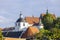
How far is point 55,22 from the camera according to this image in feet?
360

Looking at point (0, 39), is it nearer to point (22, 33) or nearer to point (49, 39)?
point (49, 39)

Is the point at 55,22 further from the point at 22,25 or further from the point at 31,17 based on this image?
the point at 31,17

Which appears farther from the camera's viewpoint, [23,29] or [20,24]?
[20,24]

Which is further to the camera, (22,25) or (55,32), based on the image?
(22,25)

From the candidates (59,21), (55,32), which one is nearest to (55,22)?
(59,21)

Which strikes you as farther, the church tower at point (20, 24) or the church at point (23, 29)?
Result: the church tower at point (20, 24)

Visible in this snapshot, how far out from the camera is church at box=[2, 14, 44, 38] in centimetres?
9712

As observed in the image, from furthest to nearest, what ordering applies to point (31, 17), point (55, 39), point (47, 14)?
point (31, 17), point (47, 14), point (55, 39)

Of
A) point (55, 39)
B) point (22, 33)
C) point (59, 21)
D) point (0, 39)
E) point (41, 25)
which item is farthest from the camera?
point (41, 25)

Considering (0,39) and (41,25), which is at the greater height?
(0,39)

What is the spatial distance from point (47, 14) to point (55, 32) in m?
43.4

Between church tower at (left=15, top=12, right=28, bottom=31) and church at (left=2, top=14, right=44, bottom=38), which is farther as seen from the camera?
church tower at (left=15, top=12, right=28, bottom=31)

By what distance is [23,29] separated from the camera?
349 feet

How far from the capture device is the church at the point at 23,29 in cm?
9712
